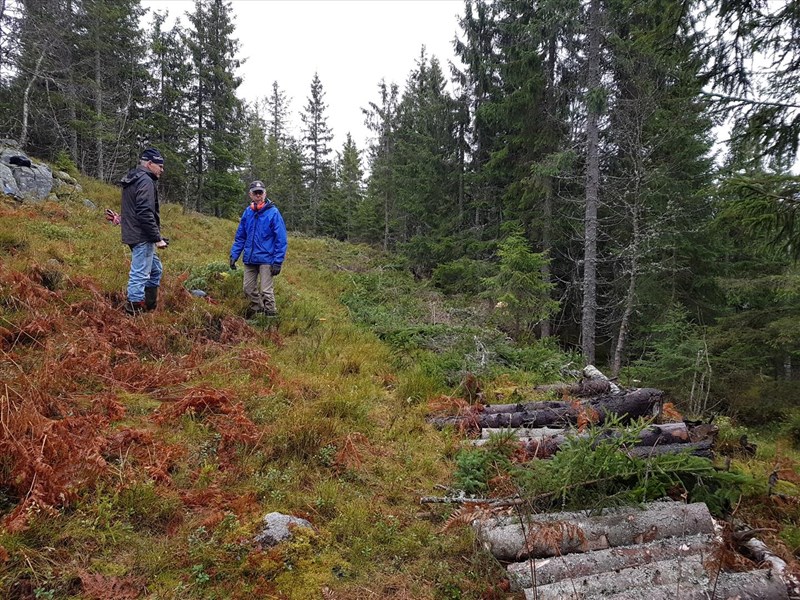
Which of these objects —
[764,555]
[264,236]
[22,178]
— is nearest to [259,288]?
[264,236]

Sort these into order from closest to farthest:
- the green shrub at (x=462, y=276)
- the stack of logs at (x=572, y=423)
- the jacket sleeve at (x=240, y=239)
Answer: the stack of logs at (x=572, y=423)
the jacket sleeve at (x=240, y=239)
the green shrub at (x=462, y=276)

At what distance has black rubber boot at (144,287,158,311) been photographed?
6.27 meters

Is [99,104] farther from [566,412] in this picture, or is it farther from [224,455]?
[566,412]

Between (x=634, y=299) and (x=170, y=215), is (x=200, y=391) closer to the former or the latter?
(x=634, y=299)

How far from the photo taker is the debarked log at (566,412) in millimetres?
4672

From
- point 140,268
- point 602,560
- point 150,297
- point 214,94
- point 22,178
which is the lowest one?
point 602,560

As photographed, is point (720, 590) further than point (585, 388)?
No

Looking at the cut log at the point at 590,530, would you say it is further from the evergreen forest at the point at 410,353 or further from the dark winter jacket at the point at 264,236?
the dark winter jacket at the point at 264,236

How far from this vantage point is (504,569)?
2.71 m

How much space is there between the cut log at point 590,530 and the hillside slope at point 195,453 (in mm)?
234

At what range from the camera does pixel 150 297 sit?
6.30 m

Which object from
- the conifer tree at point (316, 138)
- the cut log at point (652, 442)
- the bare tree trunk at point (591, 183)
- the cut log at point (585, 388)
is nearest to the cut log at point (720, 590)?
the cut log at point (652, 442)

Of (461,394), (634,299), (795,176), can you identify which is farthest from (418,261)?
(795,176)

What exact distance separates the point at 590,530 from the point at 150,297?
6463mm
